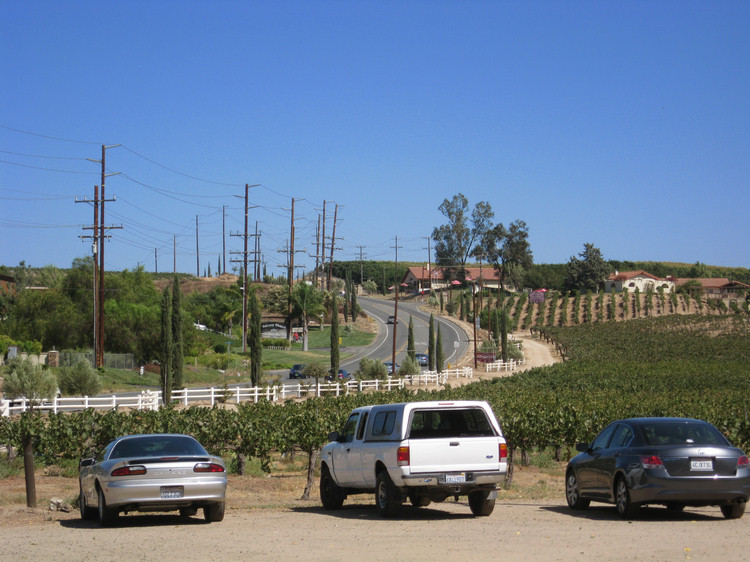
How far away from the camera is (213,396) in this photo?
4341 centimetres

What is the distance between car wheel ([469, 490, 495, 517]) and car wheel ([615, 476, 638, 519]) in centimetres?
193

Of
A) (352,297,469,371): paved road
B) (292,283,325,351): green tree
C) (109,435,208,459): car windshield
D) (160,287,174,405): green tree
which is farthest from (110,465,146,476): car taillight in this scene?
(292,283,325,351): green tree

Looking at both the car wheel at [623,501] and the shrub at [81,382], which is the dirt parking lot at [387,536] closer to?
the car wheel at [623,501]

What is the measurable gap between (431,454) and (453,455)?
13.7 inches

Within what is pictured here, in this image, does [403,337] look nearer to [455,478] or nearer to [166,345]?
[166,345]

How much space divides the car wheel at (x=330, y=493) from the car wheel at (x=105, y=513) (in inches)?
163

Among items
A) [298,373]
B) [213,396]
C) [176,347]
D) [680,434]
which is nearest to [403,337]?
[298,373]

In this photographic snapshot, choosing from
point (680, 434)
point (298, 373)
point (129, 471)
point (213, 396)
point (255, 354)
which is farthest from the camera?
point (298, 373)

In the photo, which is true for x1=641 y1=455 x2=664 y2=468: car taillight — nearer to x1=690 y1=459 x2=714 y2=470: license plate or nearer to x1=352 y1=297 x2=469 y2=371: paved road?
x1=690 y1=459 x2=714 y2=470: license plate

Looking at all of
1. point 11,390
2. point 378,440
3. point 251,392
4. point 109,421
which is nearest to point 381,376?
point 251,392

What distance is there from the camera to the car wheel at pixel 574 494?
14930mm

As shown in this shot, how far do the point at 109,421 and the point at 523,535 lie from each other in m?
16.2

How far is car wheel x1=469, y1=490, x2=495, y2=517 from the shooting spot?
1395 centimetres

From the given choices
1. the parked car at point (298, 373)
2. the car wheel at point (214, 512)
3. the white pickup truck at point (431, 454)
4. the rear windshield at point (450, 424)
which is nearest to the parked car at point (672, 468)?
the white pickup truck at point (431, 454)
